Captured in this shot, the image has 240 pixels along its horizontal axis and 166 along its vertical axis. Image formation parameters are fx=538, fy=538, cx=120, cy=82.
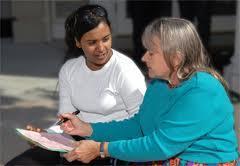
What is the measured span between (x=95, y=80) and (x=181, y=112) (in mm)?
721

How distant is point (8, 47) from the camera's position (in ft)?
29.3

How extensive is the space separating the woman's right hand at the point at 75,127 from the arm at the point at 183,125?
0.43m

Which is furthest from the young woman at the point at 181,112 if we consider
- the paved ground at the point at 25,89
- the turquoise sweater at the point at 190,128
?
the paved ground at the point at 25,89

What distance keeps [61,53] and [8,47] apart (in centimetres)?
114

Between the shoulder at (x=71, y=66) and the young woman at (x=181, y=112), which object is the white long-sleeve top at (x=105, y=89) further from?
the young woman at (x=181, y=112)

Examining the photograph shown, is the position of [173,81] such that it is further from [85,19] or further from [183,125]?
[85,19]

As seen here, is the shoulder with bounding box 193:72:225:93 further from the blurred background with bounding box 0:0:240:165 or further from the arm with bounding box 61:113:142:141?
the blurred background with bounding box 0:0:240:165

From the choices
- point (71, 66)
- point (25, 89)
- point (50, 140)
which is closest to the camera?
point (50, 140)

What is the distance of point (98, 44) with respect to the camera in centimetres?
252

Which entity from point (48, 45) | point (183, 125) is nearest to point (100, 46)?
point (183, 125)

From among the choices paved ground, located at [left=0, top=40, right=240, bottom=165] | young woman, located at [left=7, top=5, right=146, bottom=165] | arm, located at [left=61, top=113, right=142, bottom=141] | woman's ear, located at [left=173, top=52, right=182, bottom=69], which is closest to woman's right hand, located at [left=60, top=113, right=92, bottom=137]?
arm, located at [left=61, top=113, right=142, bottom=141]

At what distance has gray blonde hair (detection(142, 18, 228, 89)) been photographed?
6.46 ft

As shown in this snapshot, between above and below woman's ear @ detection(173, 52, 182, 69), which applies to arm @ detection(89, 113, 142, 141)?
below

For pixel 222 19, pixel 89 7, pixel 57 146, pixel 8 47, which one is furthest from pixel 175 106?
pixel 222 19
